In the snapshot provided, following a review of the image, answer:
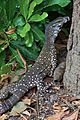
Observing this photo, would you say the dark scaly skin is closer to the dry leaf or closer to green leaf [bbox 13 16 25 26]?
green leaf [bbox 13 16 25 26]

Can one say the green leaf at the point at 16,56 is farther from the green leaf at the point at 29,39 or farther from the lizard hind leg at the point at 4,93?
the lizard hind leg at the point at 4,93

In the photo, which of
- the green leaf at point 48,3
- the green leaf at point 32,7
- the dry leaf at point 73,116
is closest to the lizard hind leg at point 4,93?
the dry leaf at point 73,116

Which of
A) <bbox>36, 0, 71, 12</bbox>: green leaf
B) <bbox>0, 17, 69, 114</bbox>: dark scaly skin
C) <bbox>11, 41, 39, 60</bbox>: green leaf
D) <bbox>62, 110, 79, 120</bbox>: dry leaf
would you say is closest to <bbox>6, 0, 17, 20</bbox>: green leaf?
<bbox>36, 0, 71, 12</bbox>: green leaf

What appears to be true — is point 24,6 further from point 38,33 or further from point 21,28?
point 38,33

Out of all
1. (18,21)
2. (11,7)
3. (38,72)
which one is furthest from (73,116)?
(11,7)

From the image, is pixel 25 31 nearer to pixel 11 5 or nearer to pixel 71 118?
pixel 11 5

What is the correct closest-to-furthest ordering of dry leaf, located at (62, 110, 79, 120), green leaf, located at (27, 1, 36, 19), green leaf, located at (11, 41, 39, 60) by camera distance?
1. dry leaf, located at (62, 110, 79, 120)
2. green leaf, located at (27, 1, 36, 19)
3. green leaf, located at (11, 41, 39, 60)

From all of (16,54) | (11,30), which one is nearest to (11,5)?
(11,30)

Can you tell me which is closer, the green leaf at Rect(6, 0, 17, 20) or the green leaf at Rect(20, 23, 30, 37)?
the green leaf at Rect(20, 23, 30, 37)
